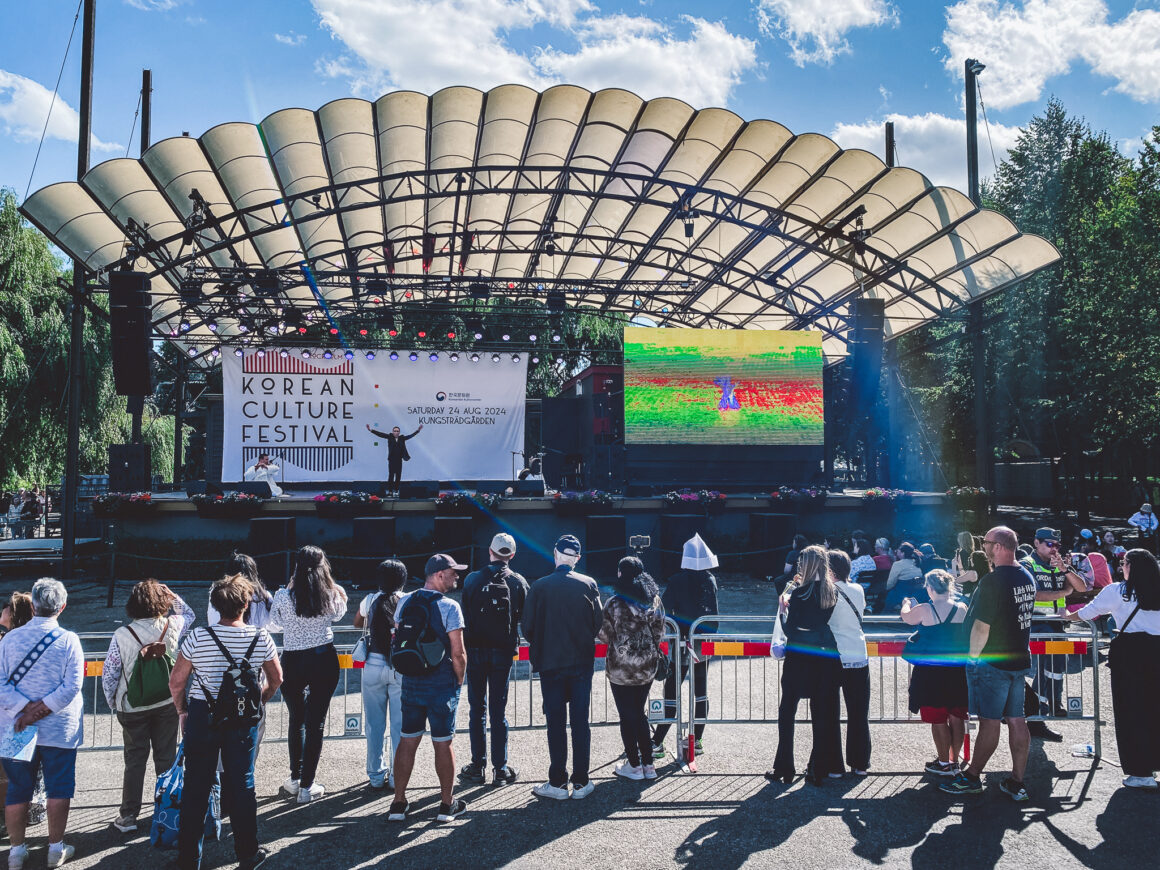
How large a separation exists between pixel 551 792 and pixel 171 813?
2257 millimetres

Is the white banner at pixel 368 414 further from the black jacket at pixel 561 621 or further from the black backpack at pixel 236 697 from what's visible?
the black backpack at pixel 236 697

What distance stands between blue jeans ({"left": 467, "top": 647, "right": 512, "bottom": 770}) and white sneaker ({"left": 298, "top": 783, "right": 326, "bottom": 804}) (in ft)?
3.40

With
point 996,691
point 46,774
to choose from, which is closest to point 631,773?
point 996,691

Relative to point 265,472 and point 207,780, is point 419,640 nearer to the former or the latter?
point 207,780

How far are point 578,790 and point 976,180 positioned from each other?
1763 centimetres

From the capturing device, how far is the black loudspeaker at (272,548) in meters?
13.8

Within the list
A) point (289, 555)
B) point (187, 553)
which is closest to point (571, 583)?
point (289, 555)

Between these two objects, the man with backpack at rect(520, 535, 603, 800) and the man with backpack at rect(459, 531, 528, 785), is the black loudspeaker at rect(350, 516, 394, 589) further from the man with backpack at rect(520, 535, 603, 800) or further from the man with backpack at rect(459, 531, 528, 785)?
the man with backpack at rect(520, 535, 603, 800)

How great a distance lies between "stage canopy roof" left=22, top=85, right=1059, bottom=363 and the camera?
13.9m

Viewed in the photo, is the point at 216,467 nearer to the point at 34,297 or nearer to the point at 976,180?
the point at 34,297

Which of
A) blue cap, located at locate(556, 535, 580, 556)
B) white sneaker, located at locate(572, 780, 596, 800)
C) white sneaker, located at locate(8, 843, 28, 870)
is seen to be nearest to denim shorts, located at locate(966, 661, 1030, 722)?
white sneaker, located at locate(572, 780, 596, 800)

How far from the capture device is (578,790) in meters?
5.11

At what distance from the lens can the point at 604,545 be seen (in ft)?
48.6

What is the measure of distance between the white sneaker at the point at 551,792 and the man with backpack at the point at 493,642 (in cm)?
33
